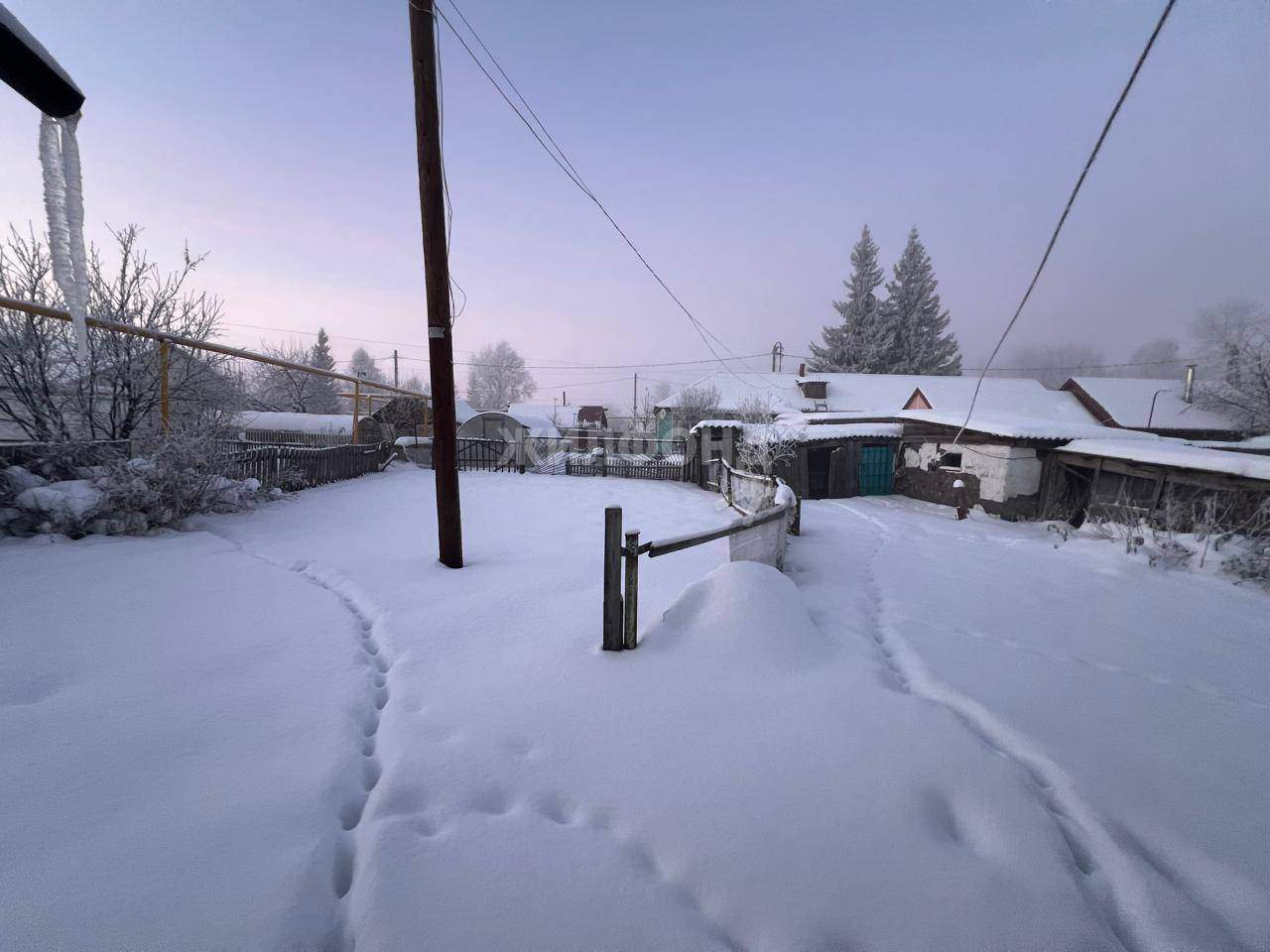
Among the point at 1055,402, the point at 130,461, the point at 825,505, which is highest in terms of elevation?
the point at 1055,402

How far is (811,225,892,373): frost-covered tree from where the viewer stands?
3816cm

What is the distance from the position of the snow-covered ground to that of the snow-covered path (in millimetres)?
20

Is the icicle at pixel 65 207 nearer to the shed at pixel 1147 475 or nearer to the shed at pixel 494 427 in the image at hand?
the shed at pixel 1147 475

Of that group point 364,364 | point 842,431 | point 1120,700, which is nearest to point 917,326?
point 842,431

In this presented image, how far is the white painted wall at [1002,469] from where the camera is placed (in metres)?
14.3

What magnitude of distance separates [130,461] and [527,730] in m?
7.36

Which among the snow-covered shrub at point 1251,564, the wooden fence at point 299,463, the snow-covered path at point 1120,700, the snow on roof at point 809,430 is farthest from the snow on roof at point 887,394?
the snow-covered path at point 1120,700

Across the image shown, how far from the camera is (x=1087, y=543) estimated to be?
8.07m

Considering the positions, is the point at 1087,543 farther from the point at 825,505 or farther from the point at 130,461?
the point at 130,461

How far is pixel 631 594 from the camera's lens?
3396 millimetres

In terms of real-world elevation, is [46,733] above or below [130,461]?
below

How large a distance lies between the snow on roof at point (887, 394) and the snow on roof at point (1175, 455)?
1399 cm

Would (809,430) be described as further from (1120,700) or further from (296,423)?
(296,423)

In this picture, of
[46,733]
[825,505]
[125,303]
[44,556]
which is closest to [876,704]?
[46,733]
